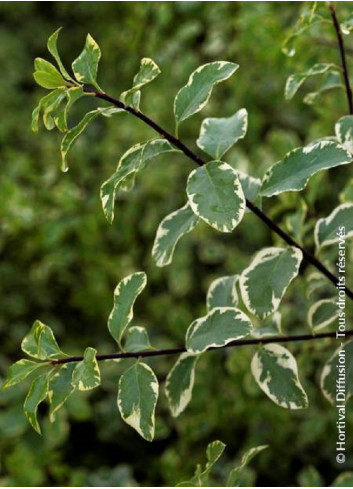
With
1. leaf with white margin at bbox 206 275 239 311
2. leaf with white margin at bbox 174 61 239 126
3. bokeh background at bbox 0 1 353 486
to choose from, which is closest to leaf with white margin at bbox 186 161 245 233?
leaf with white margin at bbox 174 61 239 126

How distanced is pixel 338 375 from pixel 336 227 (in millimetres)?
229

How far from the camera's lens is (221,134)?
109 centimetres

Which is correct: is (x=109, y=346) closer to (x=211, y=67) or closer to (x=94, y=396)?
(x=94, y=396)

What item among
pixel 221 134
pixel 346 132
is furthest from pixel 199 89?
pixel 346 132

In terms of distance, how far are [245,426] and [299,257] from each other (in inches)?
42.1

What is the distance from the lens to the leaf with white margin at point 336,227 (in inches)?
44.6

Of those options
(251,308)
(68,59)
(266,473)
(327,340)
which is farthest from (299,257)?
(68,59)

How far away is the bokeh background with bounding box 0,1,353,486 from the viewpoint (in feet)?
5.82

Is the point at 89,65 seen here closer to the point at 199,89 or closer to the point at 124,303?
the point at 199,89

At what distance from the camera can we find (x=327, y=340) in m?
1.41

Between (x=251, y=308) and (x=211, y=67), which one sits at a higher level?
(x=211, y=67)

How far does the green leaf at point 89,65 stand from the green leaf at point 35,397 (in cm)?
37

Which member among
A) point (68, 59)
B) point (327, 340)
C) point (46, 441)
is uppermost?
point (68, 59)

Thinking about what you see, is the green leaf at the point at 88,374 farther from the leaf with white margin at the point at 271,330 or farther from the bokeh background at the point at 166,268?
the bokeh background at the point at 166,268
